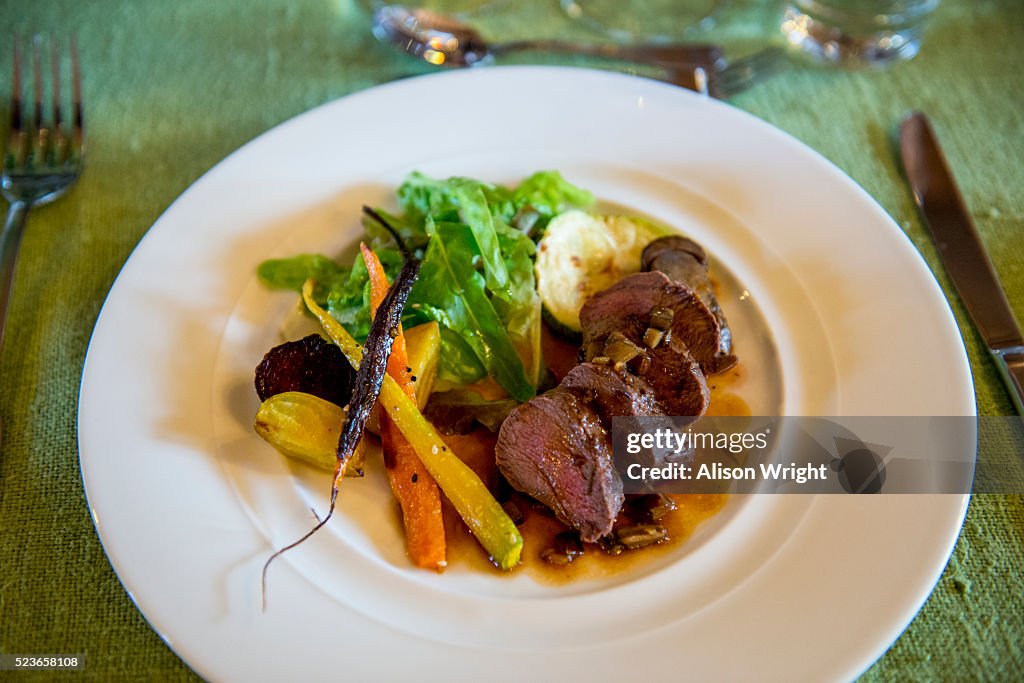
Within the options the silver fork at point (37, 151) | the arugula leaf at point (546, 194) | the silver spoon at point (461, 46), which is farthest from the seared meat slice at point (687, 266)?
the silver fork at point (37, 151)

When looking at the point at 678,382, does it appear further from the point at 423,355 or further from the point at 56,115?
the point at 56,115

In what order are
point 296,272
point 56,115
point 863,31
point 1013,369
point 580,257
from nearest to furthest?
point 1013,369 → point 296,272 → point 580,257 → point 56,115 → point 863,31

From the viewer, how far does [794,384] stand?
2.34 metres

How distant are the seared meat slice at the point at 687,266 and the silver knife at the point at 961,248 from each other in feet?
2.76

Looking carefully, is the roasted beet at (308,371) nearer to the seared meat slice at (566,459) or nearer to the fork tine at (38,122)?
the seared meat slice at (566,459)

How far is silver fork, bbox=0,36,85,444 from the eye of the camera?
9.18ft

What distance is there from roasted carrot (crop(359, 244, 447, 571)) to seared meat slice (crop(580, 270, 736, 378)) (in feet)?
1.91

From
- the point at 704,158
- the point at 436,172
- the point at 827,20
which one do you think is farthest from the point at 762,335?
the point at 827,20

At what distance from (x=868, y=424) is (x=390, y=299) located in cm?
140

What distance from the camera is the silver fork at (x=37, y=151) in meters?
2.80

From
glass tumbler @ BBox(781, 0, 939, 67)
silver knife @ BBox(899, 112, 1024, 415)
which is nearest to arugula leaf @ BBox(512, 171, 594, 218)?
silver knife @ BBox(899, 112, 1024, 415)

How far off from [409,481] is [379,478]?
0.14m

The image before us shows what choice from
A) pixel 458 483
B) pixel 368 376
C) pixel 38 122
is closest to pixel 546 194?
pixel 368 376

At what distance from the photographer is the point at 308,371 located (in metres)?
2.28
